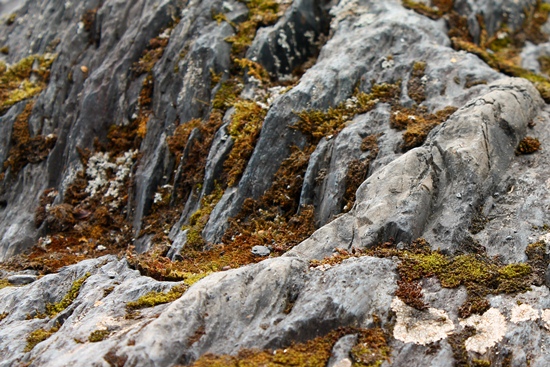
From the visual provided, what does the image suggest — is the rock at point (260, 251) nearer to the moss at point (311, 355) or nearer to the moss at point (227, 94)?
the moss at point (311, 355)

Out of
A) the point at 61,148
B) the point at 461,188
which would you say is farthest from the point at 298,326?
the point at 61,148

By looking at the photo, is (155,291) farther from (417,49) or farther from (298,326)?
(417,49)

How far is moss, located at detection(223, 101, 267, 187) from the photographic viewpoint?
15.1m

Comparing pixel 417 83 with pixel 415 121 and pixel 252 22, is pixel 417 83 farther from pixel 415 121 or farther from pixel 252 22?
pixel 252 22

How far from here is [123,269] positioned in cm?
1183

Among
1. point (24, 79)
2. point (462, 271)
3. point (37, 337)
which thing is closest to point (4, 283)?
point (37, 337)

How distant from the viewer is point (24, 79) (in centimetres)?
2414

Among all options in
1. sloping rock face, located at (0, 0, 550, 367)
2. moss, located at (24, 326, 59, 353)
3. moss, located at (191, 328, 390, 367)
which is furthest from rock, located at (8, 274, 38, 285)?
moss, located at (191, 328, 390, 367)

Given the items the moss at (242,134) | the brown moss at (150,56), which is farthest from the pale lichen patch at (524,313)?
the brown moss at (150,56)

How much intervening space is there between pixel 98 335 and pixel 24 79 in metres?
19.2

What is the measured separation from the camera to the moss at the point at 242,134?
15.1m

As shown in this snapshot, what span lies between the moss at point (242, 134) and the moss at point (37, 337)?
21.3 ft

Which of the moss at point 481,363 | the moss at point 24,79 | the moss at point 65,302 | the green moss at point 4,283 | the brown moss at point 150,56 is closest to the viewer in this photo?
the moss at point 481,363

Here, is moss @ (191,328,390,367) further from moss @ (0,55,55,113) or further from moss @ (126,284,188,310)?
moss @ (0,55,55,113)
